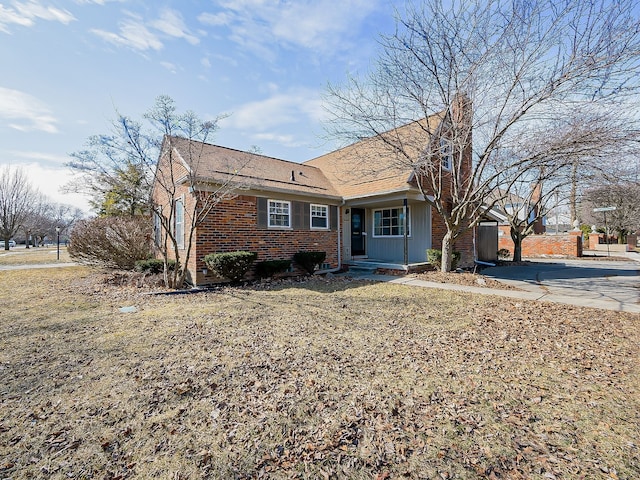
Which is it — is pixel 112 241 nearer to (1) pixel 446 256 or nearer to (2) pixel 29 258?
(1) pixel 446 256

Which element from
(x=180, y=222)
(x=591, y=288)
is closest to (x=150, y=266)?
(x=180, y=222)

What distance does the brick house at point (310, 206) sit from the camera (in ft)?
29.0

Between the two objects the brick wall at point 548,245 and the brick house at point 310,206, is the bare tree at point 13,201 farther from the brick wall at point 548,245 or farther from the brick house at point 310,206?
the brick wall at point 548,245

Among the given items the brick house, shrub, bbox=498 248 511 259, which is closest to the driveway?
the brick house

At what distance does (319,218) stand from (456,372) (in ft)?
28.0

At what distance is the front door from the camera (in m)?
13.2

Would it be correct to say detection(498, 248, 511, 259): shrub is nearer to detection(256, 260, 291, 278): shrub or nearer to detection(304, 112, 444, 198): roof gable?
detection(304, 112, 444, 198): roof gable

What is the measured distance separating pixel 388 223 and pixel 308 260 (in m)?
4.41

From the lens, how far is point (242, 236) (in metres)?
9.31

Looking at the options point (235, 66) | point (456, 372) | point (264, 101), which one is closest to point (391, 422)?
point (456, 372)

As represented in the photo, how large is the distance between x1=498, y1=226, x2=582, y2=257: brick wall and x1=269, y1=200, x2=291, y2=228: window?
1699 centimetres

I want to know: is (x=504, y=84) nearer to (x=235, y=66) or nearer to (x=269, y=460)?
(x=235, y=66)

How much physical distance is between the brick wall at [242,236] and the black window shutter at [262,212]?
132mm

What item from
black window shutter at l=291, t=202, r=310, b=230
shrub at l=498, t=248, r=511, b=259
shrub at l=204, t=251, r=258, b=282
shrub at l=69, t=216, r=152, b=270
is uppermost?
black window shutter at l=291, t=202, r=310, b=230
